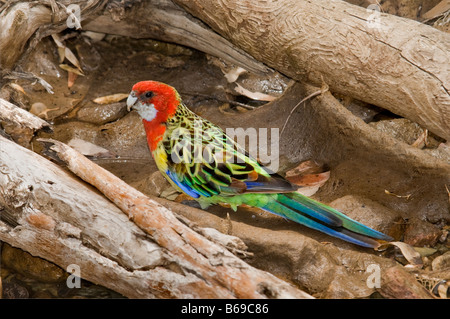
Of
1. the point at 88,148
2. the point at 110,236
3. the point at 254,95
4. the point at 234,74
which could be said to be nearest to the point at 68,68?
the point at 88,148

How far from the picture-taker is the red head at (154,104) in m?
4.46

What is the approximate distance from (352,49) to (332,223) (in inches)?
68.8

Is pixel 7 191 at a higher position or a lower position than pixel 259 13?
lower

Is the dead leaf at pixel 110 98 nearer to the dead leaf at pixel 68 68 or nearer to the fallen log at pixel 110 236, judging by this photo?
the dead leaf at pixel 68 68

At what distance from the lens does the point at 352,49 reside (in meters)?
4.98

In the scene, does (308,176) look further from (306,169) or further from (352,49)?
(352,49)

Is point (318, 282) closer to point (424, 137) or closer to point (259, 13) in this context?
point (424, 137)

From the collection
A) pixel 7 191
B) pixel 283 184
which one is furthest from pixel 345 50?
pixel 7 191

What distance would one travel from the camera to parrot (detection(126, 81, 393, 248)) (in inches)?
167

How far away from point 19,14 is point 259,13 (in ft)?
7.92

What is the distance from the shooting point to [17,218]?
13.0 ft

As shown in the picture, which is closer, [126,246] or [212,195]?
[126,246]

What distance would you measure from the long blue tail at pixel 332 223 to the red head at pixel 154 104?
4.03ft

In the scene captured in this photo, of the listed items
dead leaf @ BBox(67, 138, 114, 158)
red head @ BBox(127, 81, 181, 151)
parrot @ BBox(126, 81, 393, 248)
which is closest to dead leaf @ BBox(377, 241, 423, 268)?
parrot @ BBox(126, 81, 393, 248)
